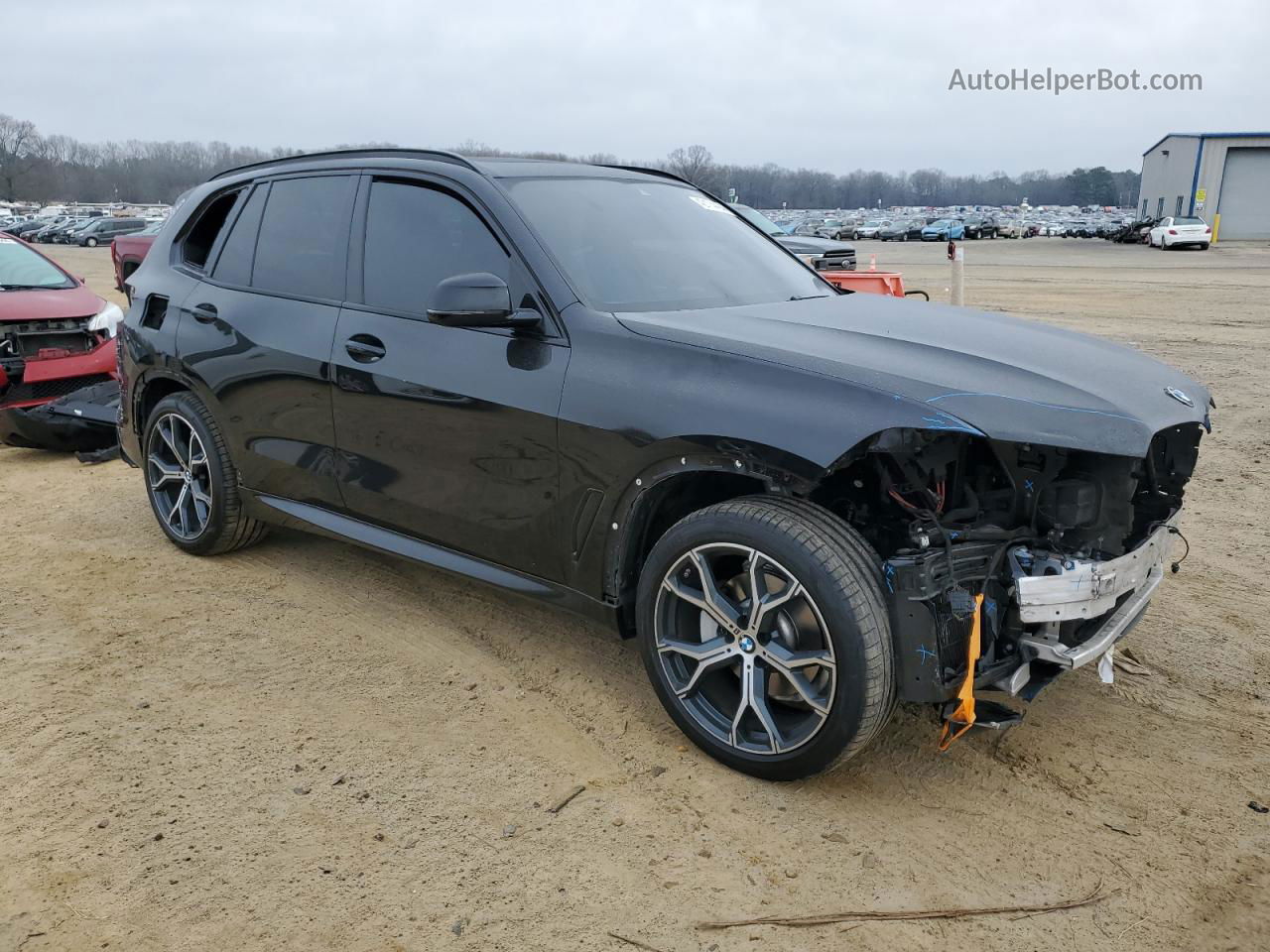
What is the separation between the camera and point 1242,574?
4711 mm

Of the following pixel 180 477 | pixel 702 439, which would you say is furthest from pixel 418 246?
pixel 180 477

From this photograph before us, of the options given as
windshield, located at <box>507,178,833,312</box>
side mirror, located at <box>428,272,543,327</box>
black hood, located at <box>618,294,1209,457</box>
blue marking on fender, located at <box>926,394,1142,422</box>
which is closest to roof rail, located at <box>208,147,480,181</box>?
windshield, located at <box>507,178,833,312</box>

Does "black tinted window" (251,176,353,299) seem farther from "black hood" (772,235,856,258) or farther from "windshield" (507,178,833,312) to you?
"black hood" (772,235,856,258)

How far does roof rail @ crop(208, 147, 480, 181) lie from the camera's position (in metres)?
3.88

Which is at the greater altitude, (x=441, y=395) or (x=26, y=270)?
(x=26, y=270)

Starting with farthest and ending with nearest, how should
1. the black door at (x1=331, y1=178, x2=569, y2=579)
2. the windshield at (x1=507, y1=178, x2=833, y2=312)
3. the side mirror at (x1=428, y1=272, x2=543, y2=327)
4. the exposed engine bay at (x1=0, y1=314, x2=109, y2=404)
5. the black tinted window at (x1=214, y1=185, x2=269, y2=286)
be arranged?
1. the exposed engine bay at (x1=0, y1=314, x2=109, y2=404)
2. the black tinted window at (x1=214, y1=185, x2=269, y2=286)
3. the windshield at (x1=507, y1=178, x2=833, y2=312)
4. the black door at (x1=331, y1=178, x2=569, y2=579)
5. the side mirror at (x1=428, y1=272, x2=543, y2=327)

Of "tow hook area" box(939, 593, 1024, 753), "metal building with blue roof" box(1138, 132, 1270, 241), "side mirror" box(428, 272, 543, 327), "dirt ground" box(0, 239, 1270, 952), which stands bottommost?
"dirt ground" box(0, 239, 1270, 952)

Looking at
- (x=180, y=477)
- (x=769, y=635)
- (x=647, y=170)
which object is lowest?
(x=180, y=477)

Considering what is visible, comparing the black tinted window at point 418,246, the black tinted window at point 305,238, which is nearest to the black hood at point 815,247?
the black tinted window at point 305,238

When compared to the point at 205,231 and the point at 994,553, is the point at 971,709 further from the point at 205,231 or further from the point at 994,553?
the point at 205,231

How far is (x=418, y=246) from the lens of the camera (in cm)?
386

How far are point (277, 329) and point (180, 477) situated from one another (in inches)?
48.6

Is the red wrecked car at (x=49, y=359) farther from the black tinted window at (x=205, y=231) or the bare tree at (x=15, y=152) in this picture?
the bare tree at (x=15, y=152)

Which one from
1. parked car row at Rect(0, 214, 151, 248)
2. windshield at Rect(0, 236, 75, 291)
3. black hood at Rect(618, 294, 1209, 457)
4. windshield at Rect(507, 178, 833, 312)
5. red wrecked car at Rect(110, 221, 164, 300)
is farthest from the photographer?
parked car row at Rect(0, 214, 151, 248)
